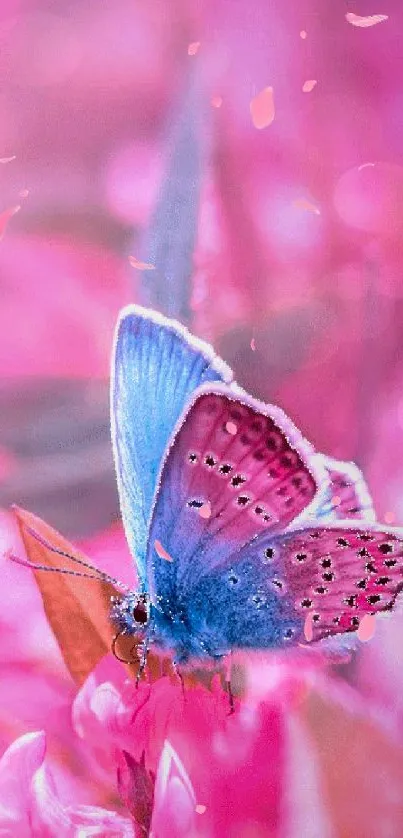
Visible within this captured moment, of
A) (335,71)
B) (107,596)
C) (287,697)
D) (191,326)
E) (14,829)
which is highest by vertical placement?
(335,71)

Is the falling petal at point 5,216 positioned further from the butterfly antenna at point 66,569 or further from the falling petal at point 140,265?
the butterfly antenna at point 66,569

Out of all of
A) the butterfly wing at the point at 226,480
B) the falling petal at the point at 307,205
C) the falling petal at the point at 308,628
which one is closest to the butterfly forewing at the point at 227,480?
the butterfly wing at the point at 226,480

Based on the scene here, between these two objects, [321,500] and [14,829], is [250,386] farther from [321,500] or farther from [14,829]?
[14,829]

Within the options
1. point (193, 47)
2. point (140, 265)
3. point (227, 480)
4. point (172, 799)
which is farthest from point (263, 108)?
point (172, 799)

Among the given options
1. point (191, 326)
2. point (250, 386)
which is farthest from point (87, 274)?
point (250, 386)

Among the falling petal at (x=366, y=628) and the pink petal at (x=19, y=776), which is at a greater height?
the falling petal at (x=366, y=628)

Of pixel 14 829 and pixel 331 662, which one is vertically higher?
pixel 331 662

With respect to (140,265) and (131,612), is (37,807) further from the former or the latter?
(140,265)
